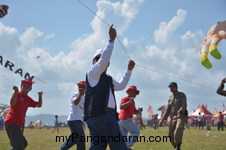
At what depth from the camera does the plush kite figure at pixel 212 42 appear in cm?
1292

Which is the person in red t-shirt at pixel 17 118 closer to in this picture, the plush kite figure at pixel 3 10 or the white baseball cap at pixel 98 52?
the white baseball cap at pixel 98 52

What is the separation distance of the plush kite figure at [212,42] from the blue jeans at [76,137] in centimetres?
565

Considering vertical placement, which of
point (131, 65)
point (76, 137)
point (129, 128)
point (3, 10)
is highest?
point (3, 10)

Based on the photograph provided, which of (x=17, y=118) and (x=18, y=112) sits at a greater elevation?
(x=18, y=112)

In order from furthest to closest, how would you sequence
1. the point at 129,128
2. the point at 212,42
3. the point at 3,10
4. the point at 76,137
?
the point at 3,10 → the point at 212,42 → the point at 129,128 → the point at 76,137

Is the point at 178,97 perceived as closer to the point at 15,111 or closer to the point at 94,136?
the point at 15,111

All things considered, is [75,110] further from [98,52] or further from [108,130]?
[108,130]

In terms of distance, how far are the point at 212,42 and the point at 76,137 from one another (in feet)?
21.9

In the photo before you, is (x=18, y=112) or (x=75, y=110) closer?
(x=18, y=112)

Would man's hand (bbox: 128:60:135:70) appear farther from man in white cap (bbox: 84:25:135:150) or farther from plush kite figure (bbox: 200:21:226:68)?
plush kite figure (bbox: 200:21:226:68)

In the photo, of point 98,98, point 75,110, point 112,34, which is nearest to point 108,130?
point 98,98

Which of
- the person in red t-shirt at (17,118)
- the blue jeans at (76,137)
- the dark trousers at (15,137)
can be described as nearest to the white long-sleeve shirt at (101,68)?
the person in red t-shirt at (17,118)

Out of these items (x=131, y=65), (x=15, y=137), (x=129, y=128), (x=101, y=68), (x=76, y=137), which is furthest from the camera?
(x=129, y=128)

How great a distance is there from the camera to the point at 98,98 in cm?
516
